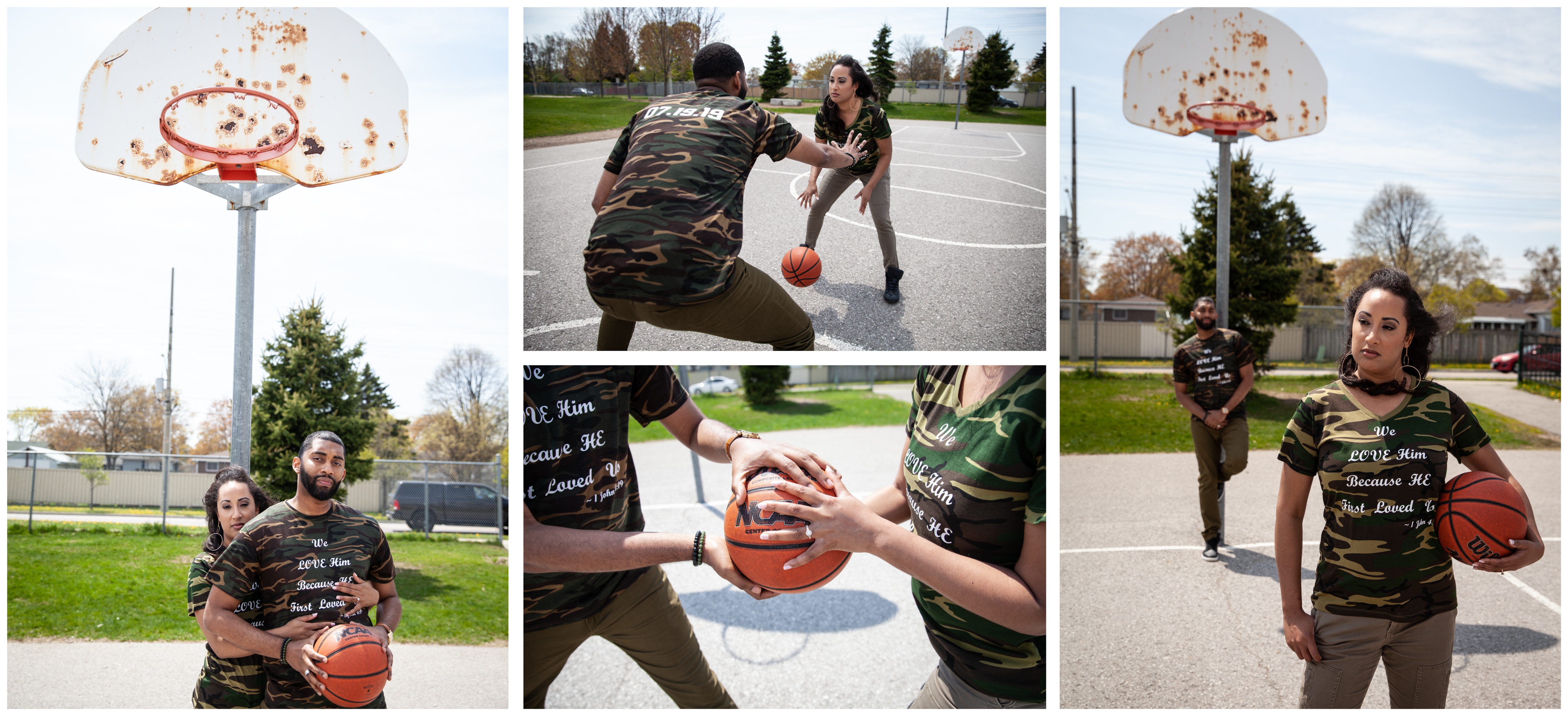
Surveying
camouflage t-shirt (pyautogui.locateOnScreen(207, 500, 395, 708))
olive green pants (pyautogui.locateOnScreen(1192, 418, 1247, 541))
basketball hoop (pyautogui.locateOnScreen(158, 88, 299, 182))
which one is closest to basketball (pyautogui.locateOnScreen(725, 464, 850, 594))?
camouflage t-shirt (pyautogui.locateOnScreen(207, 500, 395, 708))

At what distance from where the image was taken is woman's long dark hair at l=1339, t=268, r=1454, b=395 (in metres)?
2.69

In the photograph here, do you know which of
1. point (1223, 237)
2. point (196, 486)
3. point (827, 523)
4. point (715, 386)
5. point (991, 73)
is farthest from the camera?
point (196, 486)

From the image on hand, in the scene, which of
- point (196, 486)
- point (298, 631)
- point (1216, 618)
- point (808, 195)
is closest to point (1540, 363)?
point (1216, 618)

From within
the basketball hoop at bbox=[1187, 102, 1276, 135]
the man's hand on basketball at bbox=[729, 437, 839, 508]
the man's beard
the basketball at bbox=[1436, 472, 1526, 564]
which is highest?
the basketball hoop at bbox=[1187, 102, 1276, 135]

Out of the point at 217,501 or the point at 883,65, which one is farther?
the point at 217,501

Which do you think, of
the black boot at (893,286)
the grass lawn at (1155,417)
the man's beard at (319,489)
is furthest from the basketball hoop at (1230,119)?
the man's beard at (319,489)

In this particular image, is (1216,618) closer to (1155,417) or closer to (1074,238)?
(1155,417)

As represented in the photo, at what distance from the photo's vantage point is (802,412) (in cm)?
1308

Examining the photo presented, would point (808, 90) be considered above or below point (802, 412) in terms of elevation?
above

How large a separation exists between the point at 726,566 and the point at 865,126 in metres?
2.55

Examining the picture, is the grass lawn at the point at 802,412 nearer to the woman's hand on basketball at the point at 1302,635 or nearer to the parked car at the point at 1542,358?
the woman's hand on basketball at the point at 1302,635

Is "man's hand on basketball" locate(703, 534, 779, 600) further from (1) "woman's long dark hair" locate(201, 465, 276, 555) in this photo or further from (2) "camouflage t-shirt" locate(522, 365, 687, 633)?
(1) "woman's long dark hair" locate(201, 465, 276, 555)

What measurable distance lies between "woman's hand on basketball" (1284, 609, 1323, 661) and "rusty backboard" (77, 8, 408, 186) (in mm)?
5432

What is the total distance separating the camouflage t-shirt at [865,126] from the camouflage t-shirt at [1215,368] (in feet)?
11.4
